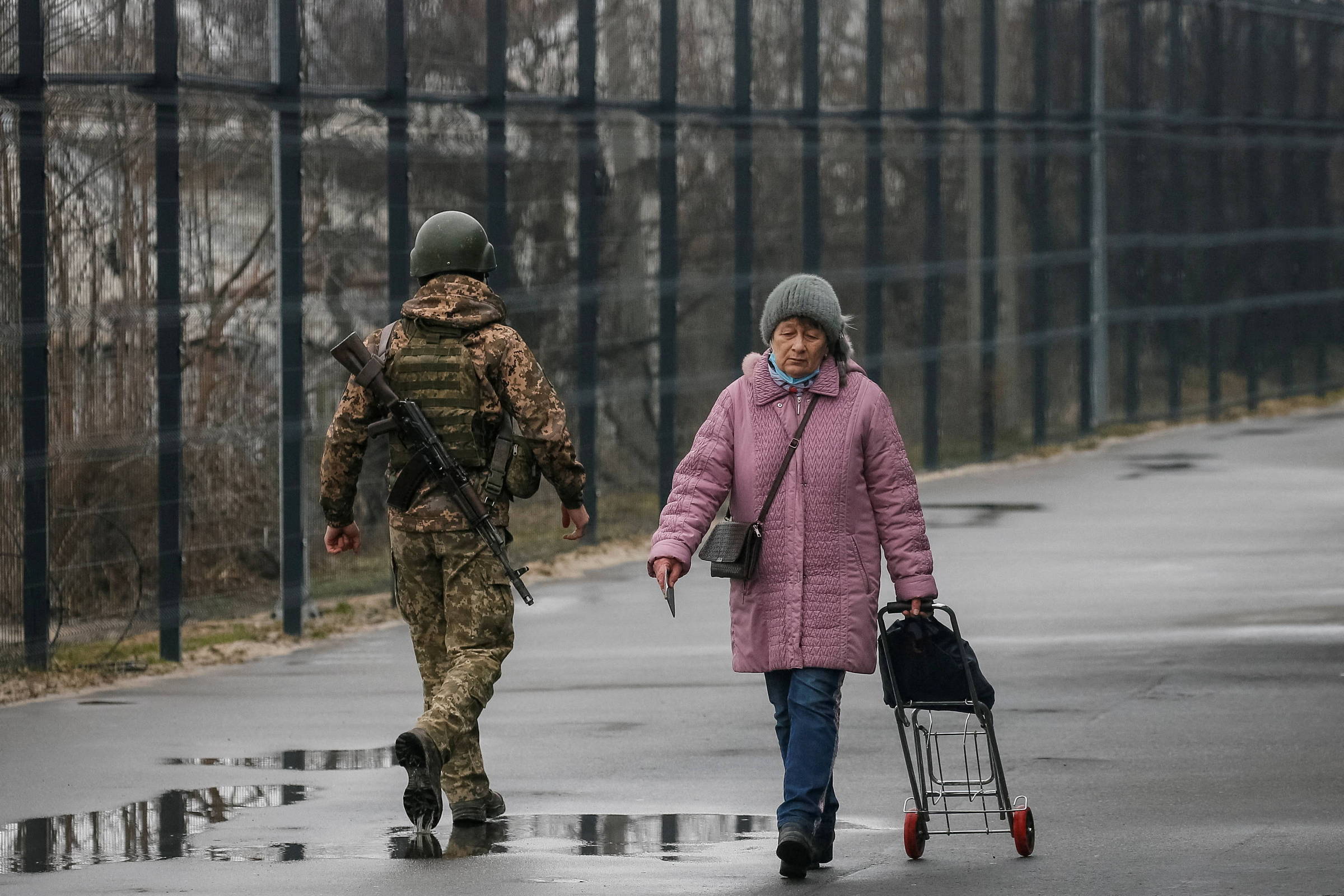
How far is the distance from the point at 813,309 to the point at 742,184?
1110cm

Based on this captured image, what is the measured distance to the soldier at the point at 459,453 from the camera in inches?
305

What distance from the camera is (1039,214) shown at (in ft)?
74.2

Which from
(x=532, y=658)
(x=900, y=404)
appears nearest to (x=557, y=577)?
(x=532, y=658)

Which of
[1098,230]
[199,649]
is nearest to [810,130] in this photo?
[1098,230]

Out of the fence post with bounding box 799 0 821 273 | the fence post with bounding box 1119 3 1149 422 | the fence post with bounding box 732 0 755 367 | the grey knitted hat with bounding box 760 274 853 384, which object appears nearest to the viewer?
the grey knitted hat with bounding box 760 274 853 384

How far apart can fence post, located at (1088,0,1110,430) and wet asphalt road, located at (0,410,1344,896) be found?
9525mm

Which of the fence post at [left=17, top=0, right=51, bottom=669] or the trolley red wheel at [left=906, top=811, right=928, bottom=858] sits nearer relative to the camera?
the trolley red wheel at [left=906, top=811, right=928, bottom=858]

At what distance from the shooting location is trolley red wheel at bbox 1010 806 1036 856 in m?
6.85

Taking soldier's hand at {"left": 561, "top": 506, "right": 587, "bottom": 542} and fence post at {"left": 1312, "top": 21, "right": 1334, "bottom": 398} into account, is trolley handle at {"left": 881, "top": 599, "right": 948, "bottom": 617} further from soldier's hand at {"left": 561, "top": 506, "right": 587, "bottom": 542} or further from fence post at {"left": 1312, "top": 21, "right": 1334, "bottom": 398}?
fence post at {"left": 1312, "top": 21, "right": 1334, "bottom": 398}

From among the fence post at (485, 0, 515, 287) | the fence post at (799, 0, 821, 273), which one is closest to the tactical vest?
the fence post at (485, 0, 515, 287)

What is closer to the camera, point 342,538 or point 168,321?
point 342,538

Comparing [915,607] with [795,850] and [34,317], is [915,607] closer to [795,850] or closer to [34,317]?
[795,850]

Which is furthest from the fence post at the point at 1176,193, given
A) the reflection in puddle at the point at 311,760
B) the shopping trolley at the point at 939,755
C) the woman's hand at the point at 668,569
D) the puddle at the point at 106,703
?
the woman's hand at the point at 668,569

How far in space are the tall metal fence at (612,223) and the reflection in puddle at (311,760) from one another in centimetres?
233
